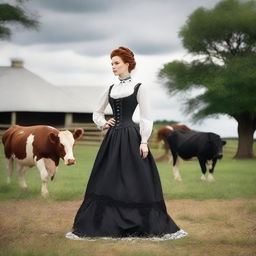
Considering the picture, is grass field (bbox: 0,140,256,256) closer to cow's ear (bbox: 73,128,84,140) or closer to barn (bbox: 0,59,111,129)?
cow's ear (bbox: 73,128,84,140)

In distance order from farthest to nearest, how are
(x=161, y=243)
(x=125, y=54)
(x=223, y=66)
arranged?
(x=223, y=66) → (x=125, y=54) → (x=161, y=243)

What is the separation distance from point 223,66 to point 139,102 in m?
23.5

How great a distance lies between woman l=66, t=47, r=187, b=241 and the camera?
6.57 m

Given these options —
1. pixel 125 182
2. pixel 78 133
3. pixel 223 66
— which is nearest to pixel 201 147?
pixel 78 133

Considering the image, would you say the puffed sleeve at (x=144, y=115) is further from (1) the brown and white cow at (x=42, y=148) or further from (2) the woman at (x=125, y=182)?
(1) the brown and white cow at (x=42, y=148)

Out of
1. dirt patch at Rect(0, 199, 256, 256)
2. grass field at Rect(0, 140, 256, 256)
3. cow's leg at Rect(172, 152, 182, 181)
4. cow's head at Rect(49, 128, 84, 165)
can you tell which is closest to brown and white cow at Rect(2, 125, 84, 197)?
cow's head at Rect(49, 128, 84, 165)

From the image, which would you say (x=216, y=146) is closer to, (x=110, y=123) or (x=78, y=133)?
(x=78, y=133)

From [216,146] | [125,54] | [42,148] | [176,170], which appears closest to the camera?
[125,54]

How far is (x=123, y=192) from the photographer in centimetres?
659

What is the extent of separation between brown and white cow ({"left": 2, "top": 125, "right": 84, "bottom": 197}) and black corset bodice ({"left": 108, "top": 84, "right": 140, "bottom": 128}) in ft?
8.29

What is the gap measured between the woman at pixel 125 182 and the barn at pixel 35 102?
83.3 ft

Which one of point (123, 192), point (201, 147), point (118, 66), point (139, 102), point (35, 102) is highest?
point (35, 102)

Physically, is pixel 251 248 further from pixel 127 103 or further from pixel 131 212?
pixel 127 103

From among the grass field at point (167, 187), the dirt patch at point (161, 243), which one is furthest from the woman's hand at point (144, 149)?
the grass field at point (167, 187)
